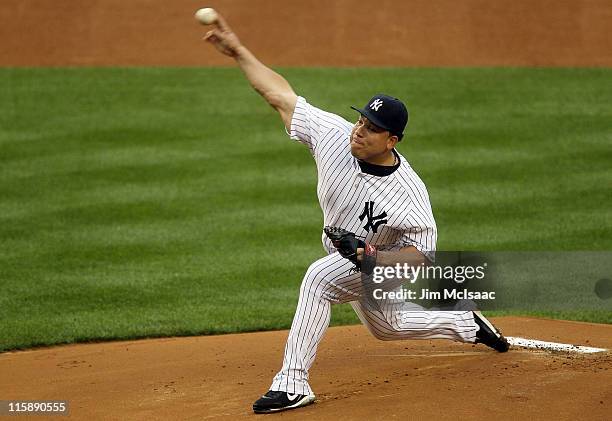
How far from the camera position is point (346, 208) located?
5359 mm

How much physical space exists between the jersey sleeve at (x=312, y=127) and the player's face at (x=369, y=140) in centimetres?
17

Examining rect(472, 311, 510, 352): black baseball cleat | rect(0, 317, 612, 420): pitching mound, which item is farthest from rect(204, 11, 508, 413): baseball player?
rect(472, 311, 510, 352): black baseball cleat

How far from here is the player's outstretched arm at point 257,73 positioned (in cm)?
534

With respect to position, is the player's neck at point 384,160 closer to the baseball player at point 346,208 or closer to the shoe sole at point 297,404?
the baseball player at point 346,208

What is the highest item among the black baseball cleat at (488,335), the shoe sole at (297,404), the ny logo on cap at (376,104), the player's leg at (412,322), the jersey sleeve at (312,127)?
the ny logo on cap at (376,104)

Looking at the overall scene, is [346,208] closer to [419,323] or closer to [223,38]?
[419,323]

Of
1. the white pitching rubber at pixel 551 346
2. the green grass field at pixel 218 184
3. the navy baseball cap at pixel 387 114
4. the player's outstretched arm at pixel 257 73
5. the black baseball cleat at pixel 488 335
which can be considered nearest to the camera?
the navy baseball cap at pixel 387 114

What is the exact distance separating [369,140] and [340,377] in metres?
1.33

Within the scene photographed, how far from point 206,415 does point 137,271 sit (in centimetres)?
378

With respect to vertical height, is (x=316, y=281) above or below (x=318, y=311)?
above

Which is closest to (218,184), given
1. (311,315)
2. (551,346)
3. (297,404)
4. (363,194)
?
(551,346)

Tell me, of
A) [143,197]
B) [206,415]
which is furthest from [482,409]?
[143,197]

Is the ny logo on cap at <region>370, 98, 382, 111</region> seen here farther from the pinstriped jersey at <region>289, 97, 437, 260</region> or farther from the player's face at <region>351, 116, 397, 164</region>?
the pinstriped jersey at <region>289, 97, 437, 260</region>

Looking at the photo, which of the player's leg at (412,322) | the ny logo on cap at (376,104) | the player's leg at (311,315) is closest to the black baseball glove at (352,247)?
the player's leg at (311,315)
